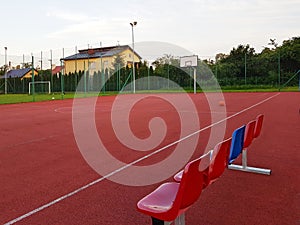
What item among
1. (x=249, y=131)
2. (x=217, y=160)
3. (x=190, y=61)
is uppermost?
Answer: (x=190, y=61)

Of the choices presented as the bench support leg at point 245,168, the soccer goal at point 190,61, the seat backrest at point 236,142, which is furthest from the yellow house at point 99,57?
the seat backrest at point 236,142

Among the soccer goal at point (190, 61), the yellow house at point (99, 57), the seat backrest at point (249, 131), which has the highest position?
the yellow house at point (99, 57)

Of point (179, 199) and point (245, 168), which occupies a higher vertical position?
point (179, 199)

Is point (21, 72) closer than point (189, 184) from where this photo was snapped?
No

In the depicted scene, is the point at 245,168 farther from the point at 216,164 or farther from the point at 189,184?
the point at 189,184

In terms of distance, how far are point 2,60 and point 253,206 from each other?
112 feet

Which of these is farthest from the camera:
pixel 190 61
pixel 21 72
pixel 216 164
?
pixel 21 72

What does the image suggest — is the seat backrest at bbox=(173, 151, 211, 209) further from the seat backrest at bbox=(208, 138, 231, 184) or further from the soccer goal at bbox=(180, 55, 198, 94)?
the soccer goal at bbox=(180, 55, 198, 94)

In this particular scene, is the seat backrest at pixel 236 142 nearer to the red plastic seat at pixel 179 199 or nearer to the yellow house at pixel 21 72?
the red plastic seat at pixel 179 199

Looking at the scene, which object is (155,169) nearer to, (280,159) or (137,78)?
(280,159)

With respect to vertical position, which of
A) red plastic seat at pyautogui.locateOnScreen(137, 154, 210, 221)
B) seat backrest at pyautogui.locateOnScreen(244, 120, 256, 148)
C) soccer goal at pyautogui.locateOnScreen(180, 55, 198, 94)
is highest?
soccer goal at pyautogui.locateOnScreen(180, 55, 198, 94)

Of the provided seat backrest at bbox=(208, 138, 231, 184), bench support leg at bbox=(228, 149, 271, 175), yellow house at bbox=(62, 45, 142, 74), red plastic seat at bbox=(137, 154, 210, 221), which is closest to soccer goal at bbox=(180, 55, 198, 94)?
yellow house at bbox=(62, 45, 142, 74)

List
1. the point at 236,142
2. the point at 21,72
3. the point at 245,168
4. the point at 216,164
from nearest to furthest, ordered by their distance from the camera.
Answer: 1. the point at 216,164
2. the point at 236,142
3. the point at 245,168
4. the point at 21,72

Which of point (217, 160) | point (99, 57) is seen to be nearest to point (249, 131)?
point (217, 160)
